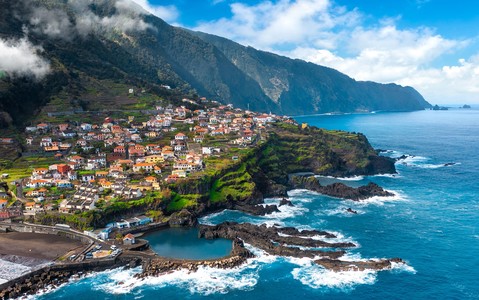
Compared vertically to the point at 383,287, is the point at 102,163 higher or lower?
higher

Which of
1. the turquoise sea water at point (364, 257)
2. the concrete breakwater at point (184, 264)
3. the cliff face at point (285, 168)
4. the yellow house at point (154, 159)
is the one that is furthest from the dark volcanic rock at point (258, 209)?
the yellow house at point (154, 159)

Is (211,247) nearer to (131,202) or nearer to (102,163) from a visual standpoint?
(131,202)

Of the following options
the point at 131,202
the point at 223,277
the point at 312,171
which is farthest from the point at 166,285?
the point at 312,171

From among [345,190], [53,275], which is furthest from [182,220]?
[345,190]

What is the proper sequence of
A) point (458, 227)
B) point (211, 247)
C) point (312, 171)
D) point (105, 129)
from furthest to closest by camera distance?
point (105, 129)
point (312, 171)
point (458, 227)
point (211, 247)

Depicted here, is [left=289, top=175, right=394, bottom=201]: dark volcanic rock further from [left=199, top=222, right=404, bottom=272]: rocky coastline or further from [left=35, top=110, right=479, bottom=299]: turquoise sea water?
[left=199, top=222, right=404, bottom=272]: rocky coastline

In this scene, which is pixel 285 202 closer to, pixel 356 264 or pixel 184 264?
pixel 356 264
